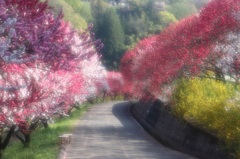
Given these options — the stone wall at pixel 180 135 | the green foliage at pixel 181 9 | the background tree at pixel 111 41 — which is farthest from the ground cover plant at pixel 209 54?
the green foliage at pixel 181 9

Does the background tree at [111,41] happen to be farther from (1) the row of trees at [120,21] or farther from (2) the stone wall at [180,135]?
(2) the stone wall at [180,135]

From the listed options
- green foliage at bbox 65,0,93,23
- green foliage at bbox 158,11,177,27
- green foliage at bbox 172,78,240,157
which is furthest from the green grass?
green foliage at bbox 65,0,93,23

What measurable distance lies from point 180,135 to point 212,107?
4925 mm

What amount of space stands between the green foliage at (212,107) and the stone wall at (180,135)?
33cm

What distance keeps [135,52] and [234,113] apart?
121ft

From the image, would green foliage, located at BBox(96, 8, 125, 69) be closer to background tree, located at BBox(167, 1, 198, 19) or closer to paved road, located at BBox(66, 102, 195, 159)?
background tree, located at BBox(167, 1, 198, 19)

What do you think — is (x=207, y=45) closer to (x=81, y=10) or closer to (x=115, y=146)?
Answer: (x=115, y=146)

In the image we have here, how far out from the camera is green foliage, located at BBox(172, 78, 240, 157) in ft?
52.4

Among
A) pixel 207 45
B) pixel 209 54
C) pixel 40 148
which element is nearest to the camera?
pixel 207 45

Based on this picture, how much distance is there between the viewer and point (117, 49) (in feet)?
296

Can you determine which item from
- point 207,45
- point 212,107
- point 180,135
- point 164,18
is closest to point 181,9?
point 164,18

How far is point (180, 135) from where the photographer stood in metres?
24.1

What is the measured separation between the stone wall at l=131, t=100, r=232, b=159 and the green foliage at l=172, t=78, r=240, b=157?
0.33m

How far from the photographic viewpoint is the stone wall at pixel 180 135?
18.9 metres
